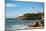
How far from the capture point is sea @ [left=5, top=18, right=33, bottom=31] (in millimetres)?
1386

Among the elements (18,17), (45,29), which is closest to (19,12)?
(18,17)

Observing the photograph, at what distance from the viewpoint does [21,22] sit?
1408 millimetres

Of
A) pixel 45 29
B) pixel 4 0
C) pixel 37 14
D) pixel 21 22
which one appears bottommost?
pixel 45 29

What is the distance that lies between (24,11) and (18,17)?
0.14 metres

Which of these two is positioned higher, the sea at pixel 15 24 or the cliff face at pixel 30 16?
the cliff face at pixel 30 16

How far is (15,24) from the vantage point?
140 centimetres

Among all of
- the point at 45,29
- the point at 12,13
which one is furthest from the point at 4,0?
the point at 45,29

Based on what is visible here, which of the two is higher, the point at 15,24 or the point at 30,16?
the point at 30,16

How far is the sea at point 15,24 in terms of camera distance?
1386 mm

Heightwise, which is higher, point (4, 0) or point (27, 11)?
point (4, 0)

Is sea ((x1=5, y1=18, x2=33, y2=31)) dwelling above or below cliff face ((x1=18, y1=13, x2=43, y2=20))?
below
